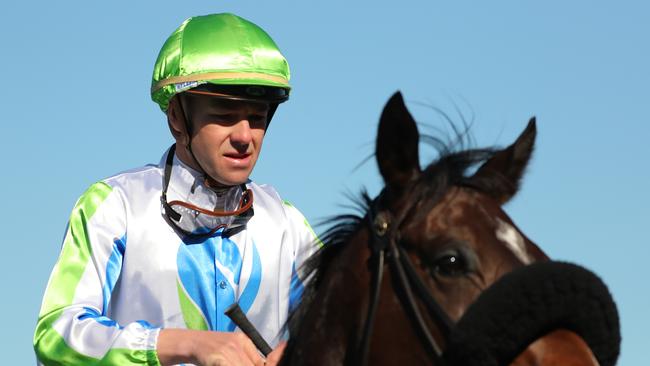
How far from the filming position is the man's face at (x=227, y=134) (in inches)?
216

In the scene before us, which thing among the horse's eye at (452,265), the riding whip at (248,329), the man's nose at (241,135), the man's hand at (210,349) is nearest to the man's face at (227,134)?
the man's nose at (241,135)

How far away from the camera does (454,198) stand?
4152 millimetres

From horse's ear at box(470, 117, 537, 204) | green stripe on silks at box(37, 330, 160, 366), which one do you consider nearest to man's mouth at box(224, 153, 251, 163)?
green stripe on silks at box(37, 330, 160, 366)

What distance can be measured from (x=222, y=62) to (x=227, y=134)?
36cm

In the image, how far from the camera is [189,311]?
5625 mm

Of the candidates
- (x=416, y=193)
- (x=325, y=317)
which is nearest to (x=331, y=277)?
(x=325, y=317)

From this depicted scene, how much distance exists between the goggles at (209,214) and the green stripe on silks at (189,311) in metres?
0.29

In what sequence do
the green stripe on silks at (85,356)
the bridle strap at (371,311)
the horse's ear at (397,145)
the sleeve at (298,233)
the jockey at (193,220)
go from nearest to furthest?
the bridle strap at (371,311), the horse's ear at (397,145), the green stripe on silks at (85,356), the jockey at (193,220), the sleeve at (298,233)

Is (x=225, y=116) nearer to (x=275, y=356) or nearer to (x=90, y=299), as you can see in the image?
(x=90, y=299)

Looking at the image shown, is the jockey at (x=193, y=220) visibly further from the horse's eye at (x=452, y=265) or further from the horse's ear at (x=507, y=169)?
the horse's eye at (x=452, y=265)

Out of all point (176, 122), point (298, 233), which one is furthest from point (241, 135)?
point (298, 233)

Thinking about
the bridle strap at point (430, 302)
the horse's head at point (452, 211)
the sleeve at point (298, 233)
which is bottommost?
the sleeve at point (298, 233)

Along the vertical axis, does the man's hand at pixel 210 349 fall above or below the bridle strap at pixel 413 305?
below

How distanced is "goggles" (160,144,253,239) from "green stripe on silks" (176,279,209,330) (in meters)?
0.29
